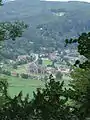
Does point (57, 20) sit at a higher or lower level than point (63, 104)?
lower

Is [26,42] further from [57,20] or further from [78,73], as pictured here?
[78,73]

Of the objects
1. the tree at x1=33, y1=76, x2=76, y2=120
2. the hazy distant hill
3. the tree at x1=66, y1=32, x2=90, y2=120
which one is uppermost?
the tree at x1=66, y1=32, x2=90, y2=120

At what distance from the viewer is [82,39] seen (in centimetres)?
823

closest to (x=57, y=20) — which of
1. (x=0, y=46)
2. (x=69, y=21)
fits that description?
(x=69, y=21)

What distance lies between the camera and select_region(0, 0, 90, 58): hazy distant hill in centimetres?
12149

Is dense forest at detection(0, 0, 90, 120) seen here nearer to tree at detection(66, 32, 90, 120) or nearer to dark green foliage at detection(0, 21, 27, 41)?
tree at detection(66, 32, 90, 120)

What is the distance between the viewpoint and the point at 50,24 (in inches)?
6097

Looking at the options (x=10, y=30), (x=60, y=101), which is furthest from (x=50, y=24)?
(x=60, y=101)

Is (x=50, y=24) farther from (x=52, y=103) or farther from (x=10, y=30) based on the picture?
(x=52, y=103)

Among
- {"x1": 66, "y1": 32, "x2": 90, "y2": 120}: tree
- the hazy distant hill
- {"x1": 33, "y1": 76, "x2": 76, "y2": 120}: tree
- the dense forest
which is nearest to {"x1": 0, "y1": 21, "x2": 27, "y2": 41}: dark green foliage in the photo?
the dense forest

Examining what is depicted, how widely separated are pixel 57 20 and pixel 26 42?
142 ft

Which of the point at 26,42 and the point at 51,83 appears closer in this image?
the point at 51,83

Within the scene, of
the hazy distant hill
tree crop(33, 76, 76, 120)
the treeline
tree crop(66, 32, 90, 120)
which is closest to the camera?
tree crop(66, 32, 90, 120)

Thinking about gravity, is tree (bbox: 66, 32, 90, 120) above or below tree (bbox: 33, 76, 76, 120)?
above
